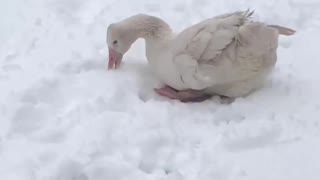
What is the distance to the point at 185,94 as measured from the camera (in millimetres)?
3666

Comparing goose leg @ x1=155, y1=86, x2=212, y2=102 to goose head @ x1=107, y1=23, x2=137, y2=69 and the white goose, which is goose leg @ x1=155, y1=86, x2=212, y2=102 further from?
goose head @ x1=107, y1=23, x2=137, y2=69

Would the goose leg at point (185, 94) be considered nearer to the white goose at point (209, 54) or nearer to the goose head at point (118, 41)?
the white goose at point (209, 54)

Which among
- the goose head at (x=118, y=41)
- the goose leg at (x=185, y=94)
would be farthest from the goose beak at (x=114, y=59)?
the goose leg at (x=185, y=94)

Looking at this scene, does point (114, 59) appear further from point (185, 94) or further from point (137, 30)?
point (185, 94)

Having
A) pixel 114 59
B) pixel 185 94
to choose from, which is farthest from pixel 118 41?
pixel 185 94

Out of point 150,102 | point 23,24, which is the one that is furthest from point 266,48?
point 23,24

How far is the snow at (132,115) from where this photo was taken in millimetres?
3051

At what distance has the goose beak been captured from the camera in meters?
3.84

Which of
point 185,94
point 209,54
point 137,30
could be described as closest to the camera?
point 209,54

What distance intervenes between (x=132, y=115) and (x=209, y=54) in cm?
49

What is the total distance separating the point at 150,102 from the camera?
3.57 metres

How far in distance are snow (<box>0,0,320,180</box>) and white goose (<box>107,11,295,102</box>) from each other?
0.08m

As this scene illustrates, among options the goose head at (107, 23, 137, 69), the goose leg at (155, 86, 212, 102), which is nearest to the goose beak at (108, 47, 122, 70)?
the goose head at (107, 23, 137, 69)

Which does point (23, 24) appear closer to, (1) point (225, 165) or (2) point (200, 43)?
(2) point (200, 43)
